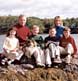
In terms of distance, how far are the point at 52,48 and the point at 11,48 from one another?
95 cm

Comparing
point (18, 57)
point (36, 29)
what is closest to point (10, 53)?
point (18, 57)

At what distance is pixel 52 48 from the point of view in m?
10.1

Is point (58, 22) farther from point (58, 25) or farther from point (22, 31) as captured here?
point (22, 31)

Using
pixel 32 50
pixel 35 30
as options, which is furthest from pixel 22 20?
pixel 32 50

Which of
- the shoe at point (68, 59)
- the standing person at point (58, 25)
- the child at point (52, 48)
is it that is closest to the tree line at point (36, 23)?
the standing person at point (58, 25)

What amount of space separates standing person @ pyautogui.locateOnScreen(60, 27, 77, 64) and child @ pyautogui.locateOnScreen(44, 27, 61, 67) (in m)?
0.16

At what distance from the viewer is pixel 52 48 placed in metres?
10.1

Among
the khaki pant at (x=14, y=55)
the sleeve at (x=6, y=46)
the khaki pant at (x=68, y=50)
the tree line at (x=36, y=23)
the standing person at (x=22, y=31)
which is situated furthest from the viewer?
the tree line at (x=36, y=23)

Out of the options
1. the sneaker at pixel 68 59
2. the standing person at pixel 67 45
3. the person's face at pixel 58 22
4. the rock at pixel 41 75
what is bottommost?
the rock at pixel 41 75

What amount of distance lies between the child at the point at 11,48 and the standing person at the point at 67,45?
102cm

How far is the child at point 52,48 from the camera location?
33.1 ft

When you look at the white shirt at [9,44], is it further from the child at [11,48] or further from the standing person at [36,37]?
the standing person at [36,37]

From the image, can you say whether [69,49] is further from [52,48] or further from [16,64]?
[16,64]

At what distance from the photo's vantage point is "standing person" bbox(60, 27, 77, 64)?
405 inches
